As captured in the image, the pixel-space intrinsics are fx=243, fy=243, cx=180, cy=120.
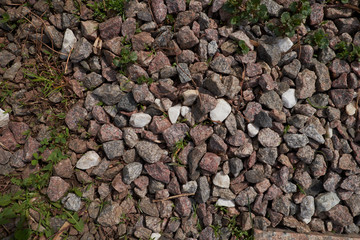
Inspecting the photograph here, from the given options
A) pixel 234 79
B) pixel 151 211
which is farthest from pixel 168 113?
pixel 151 211

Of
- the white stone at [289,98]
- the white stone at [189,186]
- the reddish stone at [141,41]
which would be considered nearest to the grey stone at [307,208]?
the white stone at [289,98]

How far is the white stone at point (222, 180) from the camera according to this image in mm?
2678

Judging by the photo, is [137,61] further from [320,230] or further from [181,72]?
[320,230]

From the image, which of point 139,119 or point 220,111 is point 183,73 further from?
point 139,119

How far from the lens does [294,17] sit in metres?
2.58

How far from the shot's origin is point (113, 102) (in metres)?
2.69

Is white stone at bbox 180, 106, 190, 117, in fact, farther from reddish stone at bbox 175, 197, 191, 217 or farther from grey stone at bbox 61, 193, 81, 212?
grey stone at bbox 61, 193, 81, 212

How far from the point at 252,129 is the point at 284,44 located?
1.01 m

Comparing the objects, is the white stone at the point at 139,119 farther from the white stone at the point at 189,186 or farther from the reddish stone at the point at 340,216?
the reddish stone at the point at 340,216

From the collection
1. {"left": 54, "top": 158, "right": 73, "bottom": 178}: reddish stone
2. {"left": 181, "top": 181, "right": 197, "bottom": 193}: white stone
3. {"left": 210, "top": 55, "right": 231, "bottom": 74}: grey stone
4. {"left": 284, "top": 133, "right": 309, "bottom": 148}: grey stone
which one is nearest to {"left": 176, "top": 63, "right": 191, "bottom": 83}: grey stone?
{"left": 210, "top": 55, "right": 231, "bottom": 74}: grey stone

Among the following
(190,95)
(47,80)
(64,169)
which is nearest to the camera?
(190,95)

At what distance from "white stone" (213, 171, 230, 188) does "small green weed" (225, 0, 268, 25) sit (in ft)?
5.49

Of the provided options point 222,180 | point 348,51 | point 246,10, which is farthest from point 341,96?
point 222,180

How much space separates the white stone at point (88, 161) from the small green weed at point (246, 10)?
2.12 metres
